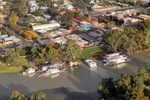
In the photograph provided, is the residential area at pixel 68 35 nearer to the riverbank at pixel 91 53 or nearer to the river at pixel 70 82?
the riverbank at pixel 91 53

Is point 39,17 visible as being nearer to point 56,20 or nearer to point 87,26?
point 56,20

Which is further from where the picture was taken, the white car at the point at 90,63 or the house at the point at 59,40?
the house at the point at 59,40

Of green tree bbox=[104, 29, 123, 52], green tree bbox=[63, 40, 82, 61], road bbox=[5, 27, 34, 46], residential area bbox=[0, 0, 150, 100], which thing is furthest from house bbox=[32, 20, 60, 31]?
green tree bbox=[104, 29, 123, 52]

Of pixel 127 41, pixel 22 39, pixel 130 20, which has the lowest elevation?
pixel 22 39

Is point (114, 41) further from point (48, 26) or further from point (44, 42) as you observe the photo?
point (48, 26)

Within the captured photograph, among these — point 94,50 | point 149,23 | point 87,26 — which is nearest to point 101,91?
point 94,50

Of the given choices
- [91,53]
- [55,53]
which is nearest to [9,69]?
[55,53]

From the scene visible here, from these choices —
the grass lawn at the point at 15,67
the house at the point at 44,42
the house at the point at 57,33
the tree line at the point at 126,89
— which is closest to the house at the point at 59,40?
the house at the point at 44,42
